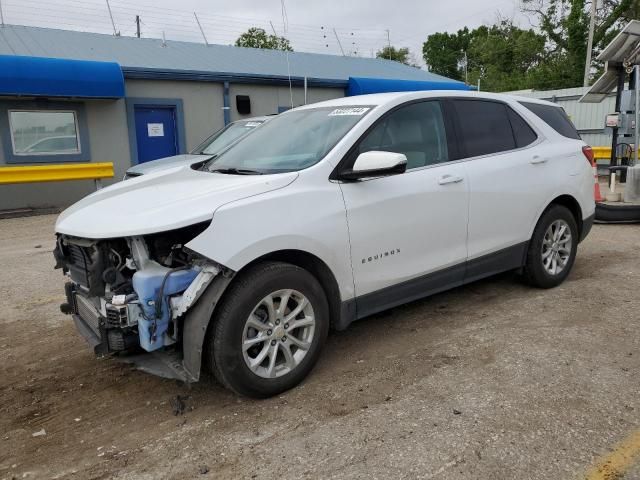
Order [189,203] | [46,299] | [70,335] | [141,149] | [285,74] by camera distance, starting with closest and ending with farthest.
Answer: [189,203], [70,335], [46,299], [141,149], [285,74]

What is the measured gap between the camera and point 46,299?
554cm

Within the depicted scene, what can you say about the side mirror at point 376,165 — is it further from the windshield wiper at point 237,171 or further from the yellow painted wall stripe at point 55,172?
the yellow painted wall stripe at point 55,172

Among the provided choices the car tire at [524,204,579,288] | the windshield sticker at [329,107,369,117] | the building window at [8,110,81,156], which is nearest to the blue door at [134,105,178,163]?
the building window at [8,110,81,156]

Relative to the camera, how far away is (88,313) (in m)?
3.30

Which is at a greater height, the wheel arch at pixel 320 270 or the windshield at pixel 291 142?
the windshield at pixel 291 142

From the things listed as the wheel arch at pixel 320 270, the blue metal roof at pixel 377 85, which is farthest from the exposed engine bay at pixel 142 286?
the blue metal roof at pixel 377 85

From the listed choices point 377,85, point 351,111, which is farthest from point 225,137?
point 377,85

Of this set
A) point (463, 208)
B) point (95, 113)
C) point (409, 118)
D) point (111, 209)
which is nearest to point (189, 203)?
point (111, 209)

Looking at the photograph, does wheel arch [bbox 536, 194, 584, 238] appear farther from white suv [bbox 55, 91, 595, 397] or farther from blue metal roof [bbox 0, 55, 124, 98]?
blue metal roof [bbox 0, 55, 124, 98]

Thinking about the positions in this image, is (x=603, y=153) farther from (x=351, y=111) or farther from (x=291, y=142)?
(x=291, y=142)

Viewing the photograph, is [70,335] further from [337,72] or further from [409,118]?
[337,72]

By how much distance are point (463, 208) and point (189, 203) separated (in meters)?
2.16

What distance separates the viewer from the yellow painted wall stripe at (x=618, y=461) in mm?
2492

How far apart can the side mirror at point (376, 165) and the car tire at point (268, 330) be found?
73 cm
